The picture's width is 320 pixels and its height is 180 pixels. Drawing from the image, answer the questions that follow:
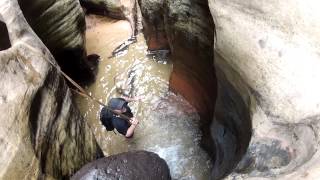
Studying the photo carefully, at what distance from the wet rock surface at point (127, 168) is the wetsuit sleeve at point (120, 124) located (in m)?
1.48

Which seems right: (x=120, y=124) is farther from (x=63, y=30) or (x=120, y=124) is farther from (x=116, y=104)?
(x=63, y=30)

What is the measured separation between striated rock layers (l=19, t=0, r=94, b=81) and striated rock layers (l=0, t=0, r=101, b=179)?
1.83 meters

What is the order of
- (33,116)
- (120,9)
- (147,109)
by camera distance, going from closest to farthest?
1. (33,116)
2. (147,109)
3. (120,9)

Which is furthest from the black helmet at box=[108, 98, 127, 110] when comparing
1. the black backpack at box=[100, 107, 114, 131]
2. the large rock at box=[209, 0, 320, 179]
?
the large rock at box=[209, 0, 320, 179]

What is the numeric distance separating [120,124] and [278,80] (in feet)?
10.7

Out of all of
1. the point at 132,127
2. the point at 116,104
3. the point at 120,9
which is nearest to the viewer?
the point at 116,104

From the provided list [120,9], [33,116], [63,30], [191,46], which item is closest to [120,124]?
[191,46]

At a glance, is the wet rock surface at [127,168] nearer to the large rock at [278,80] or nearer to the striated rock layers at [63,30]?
the large rock at [278,80]

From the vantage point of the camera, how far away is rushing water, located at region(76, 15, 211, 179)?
7.58 metres

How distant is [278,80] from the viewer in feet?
14.5

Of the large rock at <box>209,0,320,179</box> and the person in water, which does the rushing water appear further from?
the large rock at <box>209,0,320,179</box>

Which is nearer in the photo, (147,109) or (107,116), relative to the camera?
(107,116)

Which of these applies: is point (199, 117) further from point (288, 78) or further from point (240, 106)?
point (288, 78)

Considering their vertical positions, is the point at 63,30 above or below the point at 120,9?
above
